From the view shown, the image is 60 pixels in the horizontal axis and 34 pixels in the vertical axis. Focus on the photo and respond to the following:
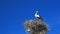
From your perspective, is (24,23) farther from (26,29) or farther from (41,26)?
(41,26)

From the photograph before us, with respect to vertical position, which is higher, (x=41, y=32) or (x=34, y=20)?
(x=34, y=20)

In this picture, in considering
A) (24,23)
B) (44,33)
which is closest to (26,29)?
(24,23)

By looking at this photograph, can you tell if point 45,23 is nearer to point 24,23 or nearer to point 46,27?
point 46,27

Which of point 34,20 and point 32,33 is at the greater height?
point 34,20

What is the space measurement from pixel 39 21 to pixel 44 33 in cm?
78

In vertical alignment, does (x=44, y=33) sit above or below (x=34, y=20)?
below

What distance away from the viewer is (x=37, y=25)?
9703mm

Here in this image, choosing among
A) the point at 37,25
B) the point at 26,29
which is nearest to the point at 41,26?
the point at 37,25

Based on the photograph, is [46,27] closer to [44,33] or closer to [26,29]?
[44,33]

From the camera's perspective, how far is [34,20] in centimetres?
984

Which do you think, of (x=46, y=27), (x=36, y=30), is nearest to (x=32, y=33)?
(x=36, y=30)

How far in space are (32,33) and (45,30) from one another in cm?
84

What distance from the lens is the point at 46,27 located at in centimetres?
987

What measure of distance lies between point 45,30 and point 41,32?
1.29 feet
